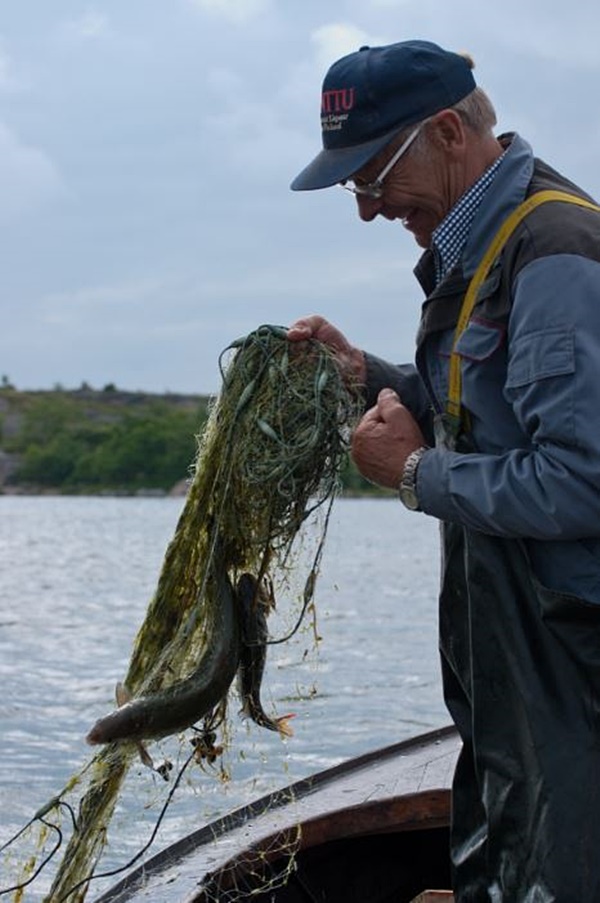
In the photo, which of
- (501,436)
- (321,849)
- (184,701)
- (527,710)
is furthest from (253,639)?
(321,849)

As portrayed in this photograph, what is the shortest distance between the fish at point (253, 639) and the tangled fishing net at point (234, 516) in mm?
54

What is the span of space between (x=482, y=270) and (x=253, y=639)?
4.88 ft

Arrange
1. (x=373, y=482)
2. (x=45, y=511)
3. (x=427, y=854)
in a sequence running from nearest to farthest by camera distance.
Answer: (x=373, y=482) → (x=427, y=854) → (x=45, y=511)

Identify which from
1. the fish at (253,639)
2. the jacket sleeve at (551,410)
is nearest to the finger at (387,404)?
the jacket sleeve at (551,410)

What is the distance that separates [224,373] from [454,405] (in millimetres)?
999

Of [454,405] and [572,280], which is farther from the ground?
[572,280]

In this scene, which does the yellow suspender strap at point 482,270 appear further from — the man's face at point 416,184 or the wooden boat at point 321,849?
the wooden boat at point 321,849

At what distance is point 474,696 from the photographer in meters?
3.82

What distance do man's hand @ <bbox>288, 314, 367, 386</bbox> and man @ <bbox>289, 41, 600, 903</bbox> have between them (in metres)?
0.50

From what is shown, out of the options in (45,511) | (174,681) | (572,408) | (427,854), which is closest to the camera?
(572,408)

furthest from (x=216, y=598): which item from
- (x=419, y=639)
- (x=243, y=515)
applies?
(x=419, y=639)

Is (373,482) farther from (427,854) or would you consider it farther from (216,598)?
(427,854)

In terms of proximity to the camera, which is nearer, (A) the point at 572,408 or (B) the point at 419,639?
(A) the point at 572,408

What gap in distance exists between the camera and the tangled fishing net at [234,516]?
4.34m
